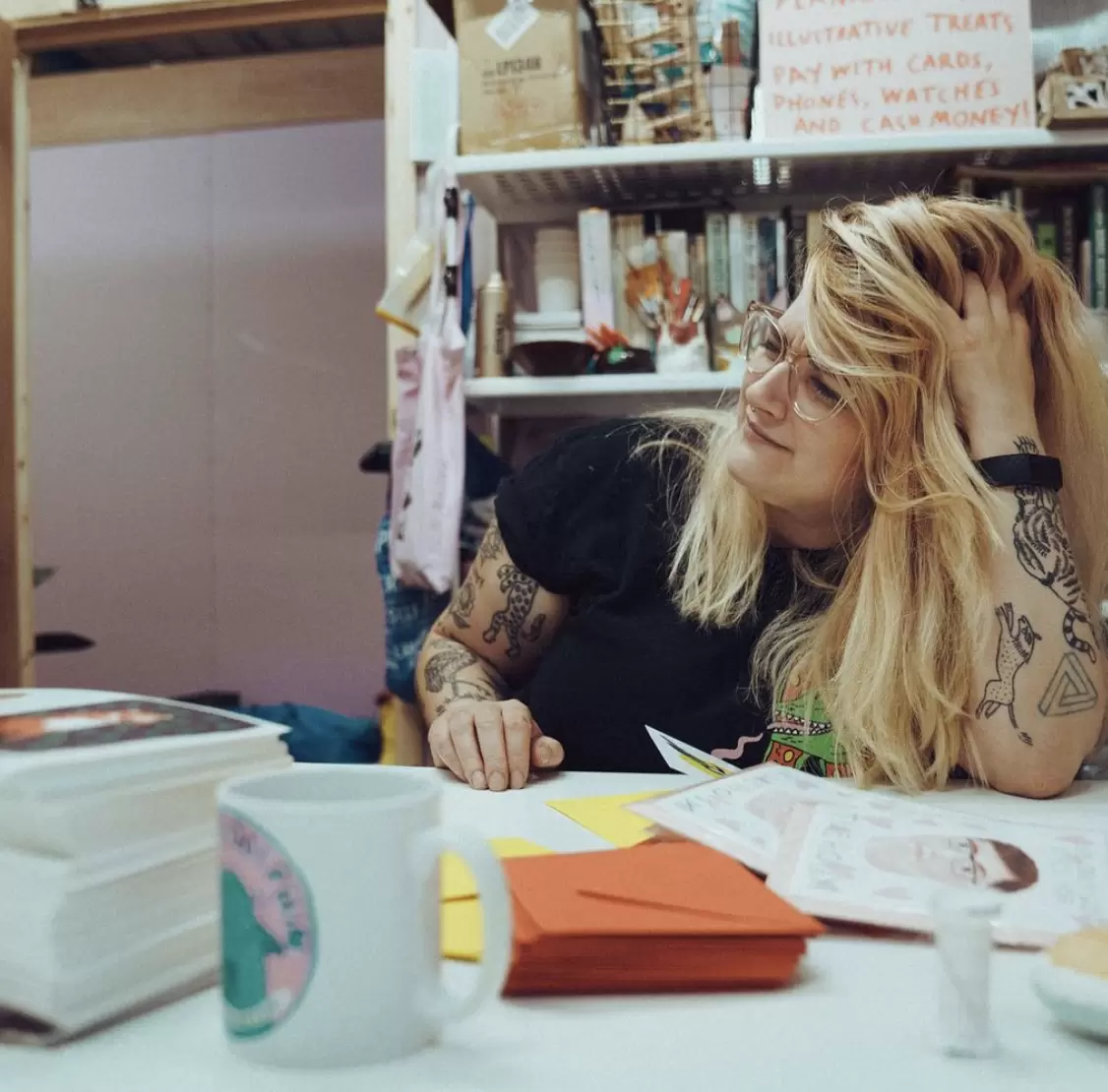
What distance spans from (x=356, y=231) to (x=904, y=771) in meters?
2.85

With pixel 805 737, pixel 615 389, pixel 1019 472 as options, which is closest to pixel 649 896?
pixel 805 737

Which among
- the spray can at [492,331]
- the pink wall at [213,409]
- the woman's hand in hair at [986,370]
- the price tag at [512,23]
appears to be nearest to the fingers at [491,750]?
the woman's hand in hair at [986,370]

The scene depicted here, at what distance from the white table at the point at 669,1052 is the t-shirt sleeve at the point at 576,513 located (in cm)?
77

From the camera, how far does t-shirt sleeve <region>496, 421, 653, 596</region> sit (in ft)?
4.13

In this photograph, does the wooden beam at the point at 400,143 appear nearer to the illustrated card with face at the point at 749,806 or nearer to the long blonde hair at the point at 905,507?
the long blonde hair at the point at 905,507

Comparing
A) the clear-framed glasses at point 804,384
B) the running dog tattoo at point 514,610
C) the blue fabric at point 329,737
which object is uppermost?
the clear-framed glasses at point 804,384

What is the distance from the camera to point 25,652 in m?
2.56

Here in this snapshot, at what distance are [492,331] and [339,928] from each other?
1.61 meters

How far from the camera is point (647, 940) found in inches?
19.2

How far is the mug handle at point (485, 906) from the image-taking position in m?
0.41

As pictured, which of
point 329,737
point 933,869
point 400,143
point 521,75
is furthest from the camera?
point 329,737

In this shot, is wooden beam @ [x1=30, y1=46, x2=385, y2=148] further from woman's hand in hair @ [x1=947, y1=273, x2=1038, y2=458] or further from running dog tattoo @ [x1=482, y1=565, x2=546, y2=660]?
woman's hand in hair @ [x1=947, y1=273, x2=1038, y2=458]

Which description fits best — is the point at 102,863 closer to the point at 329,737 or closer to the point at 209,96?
the point at 329,737

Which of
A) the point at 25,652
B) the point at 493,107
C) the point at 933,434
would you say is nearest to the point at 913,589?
the point at 933,434
